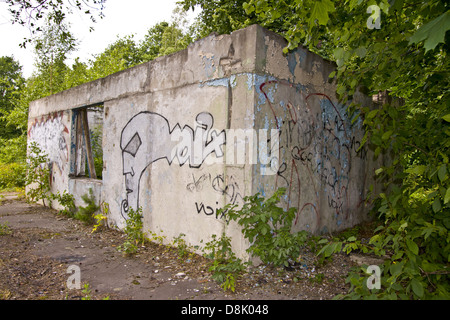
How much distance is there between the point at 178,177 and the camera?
164 inches

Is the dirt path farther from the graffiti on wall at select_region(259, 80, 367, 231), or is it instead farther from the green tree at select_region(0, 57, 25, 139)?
the green tree at select_region(0, 57, 25, 139)

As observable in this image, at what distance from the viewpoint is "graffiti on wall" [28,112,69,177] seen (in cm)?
691

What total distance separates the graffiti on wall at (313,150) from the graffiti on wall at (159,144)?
0.75 m

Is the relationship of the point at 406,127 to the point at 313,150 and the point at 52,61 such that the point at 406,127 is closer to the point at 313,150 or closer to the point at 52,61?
the point at 313,150

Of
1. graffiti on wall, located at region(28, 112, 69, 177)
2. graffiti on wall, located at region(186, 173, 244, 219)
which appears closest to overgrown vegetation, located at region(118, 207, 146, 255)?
graffiti on wall, located at region(186, 173, 244, 219)

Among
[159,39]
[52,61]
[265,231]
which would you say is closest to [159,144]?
[265,231]

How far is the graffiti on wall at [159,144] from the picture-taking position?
3.80 meters

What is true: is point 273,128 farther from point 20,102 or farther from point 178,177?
point 20,102

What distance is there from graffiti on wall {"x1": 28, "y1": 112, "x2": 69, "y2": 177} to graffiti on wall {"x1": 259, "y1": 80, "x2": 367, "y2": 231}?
5064mm

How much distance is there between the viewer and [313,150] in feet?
14.0

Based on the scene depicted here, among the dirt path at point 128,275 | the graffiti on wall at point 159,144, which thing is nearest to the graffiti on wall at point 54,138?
the dirt path at point 128,275

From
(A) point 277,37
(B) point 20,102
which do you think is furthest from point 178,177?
(B) point 20,102

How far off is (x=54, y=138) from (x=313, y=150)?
6.01 metres
